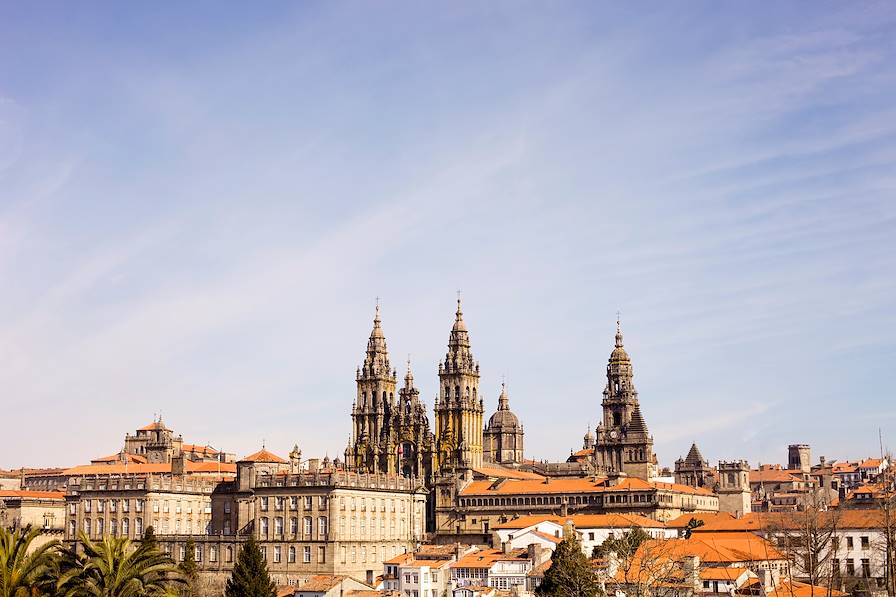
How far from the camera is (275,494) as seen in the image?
102 metres

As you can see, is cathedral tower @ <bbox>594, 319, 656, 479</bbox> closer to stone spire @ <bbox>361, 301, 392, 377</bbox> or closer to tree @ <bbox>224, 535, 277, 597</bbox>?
stone spire @ <bbox>361, 301, 392, 377</bbox>

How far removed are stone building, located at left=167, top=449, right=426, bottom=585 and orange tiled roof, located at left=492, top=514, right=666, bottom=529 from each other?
12.4m

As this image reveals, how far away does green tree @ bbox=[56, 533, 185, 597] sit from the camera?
43750 millimetres

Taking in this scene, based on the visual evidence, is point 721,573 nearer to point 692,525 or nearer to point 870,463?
point 692,525

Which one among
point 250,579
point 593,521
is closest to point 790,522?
point 593,521

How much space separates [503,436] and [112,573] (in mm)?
117358

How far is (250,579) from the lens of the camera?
77000mm

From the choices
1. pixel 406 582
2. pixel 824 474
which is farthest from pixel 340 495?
pixel 824 474

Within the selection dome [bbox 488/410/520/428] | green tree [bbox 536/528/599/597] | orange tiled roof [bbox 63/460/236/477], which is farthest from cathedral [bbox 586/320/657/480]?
green tree [bbox 536/528/599/597]

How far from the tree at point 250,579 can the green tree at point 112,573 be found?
31.2 m

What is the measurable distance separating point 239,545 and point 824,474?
106622mm

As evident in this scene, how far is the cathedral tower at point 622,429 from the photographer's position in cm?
13525

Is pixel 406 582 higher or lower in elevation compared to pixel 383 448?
lower

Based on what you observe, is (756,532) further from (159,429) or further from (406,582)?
(159,429)
